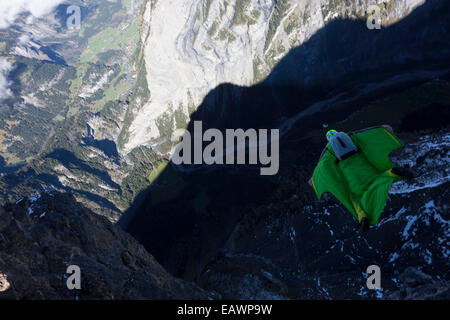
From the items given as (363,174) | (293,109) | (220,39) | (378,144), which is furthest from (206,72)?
(363,174)

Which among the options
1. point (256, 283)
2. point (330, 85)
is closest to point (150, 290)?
point (256, 283)

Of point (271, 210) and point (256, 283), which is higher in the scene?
point (271, 210)

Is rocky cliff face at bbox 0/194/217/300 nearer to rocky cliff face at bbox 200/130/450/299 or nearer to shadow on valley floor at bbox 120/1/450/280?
rocky cliff face at bbox 200/130/450/299

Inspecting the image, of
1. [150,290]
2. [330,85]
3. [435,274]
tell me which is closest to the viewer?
[150,290]

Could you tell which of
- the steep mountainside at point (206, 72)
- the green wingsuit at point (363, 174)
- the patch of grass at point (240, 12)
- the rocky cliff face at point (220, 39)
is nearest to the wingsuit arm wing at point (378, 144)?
the green wingsuit at point (363, 174)

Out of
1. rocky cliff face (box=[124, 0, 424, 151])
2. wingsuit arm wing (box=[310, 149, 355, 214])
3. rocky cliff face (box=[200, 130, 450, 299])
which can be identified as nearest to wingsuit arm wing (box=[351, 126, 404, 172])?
wingsuit arm wing (box=[310, 149, 355, 214])
